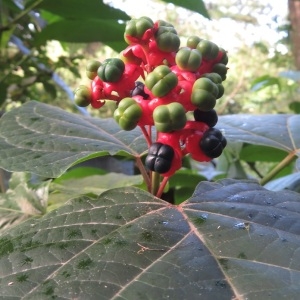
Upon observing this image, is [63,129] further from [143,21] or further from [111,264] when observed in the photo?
[111,264]

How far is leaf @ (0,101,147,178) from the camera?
0.56 metres

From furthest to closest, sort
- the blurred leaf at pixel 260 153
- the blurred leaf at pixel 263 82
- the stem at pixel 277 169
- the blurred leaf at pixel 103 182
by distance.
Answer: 1. the blurred leaf at pixel 263 82
2. the blurred leaf at pixel 260 153
3. the blurred leaf at pixel 103 182
4. the stem at pixel 277 169

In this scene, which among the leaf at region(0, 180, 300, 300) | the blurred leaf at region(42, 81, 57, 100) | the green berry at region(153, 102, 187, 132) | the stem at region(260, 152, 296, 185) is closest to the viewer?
the leaf at region(0, 180, 300, 300)

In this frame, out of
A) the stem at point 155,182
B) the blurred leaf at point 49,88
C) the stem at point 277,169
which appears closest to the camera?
the stem at point 155,182

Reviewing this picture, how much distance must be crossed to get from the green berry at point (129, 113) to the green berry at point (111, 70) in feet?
0.11

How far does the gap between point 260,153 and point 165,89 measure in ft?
2.39

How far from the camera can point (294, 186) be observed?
0.84m

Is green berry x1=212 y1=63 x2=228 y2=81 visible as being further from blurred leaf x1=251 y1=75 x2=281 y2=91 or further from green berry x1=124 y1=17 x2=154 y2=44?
blurred leaf x1=251 y1=75 x2=281 y2=91

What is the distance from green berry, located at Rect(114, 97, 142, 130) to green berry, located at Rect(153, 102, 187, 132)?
0.02 m

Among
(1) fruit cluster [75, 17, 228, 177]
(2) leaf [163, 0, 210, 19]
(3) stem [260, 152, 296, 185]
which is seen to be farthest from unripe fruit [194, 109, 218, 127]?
(2) leaf [163, 0, 210, 19]

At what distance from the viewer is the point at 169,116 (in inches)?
18.1

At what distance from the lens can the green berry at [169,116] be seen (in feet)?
1.51

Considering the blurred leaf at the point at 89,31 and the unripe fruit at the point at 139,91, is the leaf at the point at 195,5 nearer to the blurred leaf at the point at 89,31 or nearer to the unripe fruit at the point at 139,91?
the blurred leaf at the point at 89,31

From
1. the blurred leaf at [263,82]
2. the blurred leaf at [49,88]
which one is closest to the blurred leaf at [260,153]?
the blurred leaf at [49,88]
